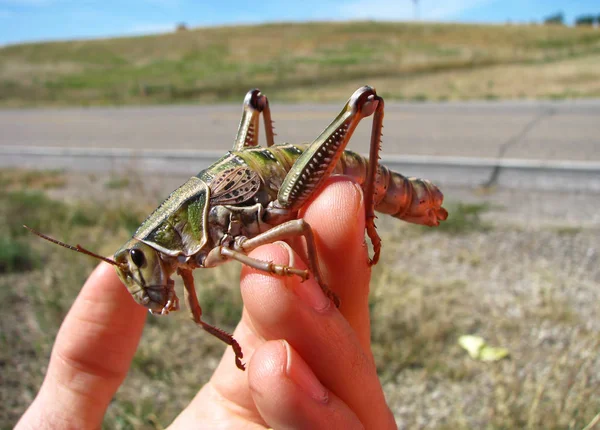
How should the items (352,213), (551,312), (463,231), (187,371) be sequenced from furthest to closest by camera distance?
(463,231) < (551,312) < (187,371) < (352,213)

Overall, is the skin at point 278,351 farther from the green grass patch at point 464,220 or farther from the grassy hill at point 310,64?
the grassy hill at point 310,64

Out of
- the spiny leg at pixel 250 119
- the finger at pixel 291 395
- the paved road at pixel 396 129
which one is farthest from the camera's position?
the paved road at pixel 396 129

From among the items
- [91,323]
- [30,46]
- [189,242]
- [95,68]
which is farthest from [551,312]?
[30,46]

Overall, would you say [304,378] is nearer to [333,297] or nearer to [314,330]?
[314,330]

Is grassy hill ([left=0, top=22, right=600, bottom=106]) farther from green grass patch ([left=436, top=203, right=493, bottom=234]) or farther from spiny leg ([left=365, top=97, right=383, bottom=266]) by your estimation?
spiny leg ([left=365, top=97, right=383, bottom=266])

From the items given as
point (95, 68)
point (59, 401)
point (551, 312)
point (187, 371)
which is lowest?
point (187, 371)

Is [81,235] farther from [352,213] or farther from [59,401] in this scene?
[352,213]

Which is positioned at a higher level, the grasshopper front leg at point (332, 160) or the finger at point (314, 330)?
the grasshopper front leg at point (332, 160)

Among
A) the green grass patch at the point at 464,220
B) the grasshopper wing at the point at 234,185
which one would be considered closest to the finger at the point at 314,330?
the grasshopper wing at the point at 234,185
